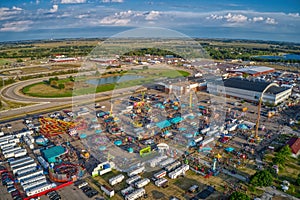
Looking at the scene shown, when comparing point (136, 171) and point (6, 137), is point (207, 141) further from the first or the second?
point (6, 137)

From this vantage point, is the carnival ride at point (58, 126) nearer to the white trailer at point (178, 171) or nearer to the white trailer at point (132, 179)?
the white trailer at point (132, 179)

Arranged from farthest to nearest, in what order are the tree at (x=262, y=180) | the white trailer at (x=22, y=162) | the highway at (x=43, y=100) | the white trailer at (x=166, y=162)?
the highway at (x=43, y=100) → the white trailer at (x=166, y=162) → the white trailer at (x=22, y=162) → the tree at (x=262, y=180)

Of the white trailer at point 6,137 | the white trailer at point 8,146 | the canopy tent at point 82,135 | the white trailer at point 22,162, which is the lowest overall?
the white trailer at point 22,162

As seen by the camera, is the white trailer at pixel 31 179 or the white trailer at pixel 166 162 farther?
the white trailer at pixel 166 162

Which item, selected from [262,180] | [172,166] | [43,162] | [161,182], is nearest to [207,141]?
[172,166]

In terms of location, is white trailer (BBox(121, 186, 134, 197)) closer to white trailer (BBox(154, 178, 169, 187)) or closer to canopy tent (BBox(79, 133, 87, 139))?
white trailer (BBox(154, 178, 169, 187))

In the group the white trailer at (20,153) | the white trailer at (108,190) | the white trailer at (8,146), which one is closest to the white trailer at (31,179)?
the white trailer at (20,153)
